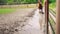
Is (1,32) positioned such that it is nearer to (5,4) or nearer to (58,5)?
(58,5)

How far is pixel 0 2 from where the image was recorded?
14.3 m

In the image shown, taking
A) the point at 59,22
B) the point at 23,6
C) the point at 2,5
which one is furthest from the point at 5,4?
the point at 59,22

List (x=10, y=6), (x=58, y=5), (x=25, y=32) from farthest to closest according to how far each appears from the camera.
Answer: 1. (x=10, y=6)
2. (x=25, y=32)
3. (x=58, y=5)

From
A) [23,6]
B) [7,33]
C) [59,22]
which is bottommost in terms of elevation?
[23,6]

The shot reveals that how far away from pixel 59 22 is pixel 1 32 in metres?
3.57

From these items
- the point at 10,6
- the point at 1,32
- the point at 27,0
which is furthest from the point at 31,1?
the point at 1,32

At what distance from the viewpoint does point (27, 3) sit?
14172 millimetres

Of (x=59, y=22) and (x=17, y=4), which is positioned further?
(x=17, y=4)

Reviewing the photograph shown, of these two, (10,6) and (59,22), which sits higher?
(59,22)

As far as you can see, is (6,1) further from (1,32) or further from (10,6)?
(1,32)

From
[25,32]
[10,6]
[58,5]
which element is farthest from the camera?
[10,6]

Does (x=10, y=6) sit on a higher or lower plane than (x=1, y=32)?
lower

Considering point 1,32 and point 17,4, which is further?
point 17,4

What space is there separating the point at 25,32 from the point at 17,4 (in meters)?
10.2
